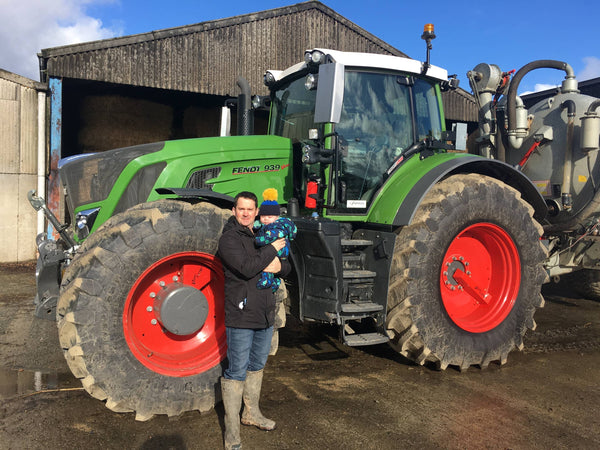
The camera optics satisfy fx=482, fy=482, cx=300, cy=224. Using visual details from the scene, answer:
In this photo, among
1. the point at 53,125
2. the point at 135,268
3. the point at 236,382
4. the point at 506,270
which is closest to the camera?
the point at 236,382

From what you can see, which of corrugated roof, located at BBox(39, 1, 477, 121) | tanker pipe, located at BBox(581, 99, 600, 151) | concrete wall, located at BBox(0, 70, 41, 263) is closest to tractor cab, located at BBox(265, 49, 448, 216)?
tanker pipe, located at BBox(581, 99, 600, 151)

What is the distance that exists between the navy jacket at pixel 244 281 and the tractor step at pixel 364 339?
94 centimetres

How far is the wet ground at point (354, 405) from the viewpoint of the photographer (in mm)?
2975

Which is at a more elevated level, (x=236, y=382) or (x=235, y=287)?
(x=235, y=287)

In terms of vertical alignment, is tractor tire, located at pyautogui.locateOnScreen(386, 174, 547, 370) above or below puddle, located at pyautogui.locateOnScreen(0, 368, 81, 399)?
above

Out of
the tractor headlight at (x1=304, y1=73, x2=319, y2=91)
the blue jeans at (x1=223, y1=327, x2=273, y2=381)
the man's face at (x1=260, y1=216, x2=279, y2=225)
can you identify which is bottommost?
the blue jeans at (x1=223, y1=327, x2=273, y2=381)

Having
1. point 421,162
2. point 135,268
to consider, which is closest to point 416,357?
point 421,162

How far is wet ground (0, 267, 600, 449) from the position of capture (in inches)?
117

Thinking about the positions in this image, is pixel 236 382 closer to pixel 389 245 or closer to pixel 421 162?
pixel 389 245

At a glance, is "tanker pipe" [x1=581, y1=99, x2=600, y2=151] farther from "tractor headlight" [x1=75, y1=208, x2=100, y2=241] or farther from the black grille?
"tractor headlight" [x1=75, y1=208, x2=100, y2=241]

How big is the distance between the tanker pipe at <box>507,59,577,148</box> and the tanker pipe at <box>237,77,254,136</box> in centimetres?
298

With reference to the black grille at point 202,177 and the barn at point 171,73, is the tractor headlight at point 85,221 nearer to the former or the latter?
the black grille at point 202,177

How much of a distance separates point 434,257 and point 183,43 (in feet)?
29.0

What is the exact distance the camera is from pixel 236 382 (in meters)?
2.93
